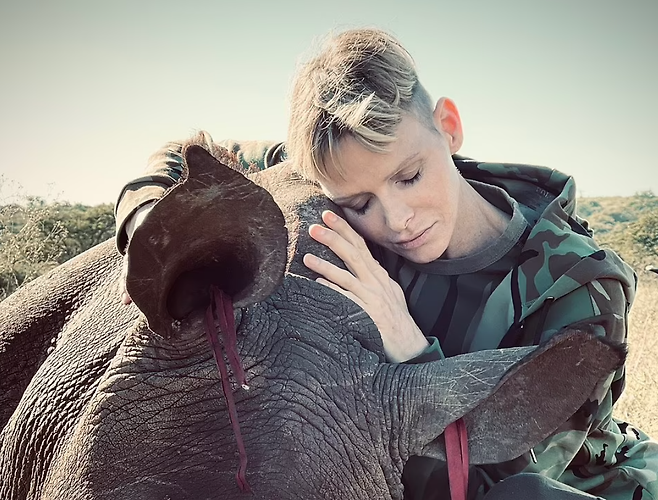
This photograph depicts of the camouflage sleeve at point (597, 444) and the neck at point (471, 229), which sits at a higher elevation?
the neck at point (471, 229)

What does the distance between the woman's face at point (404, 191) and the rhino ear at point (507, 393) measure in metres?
0.94

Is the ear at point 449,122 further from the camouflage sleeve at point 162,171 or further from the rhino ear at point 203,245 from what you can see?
the rhino ear at point 203,245

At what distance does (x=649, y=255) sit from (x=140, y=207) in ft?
71.7

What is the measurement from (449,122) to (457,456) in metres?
1.76

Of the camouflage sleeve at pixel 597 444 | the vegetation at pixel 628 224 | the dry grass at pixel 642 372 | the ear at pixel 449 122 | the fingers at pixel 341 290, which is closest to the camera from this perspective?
the fingers at pixel 341 290

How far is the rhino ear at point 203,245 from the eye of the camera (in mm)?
1522

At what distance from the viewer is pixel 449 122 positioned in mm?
3484

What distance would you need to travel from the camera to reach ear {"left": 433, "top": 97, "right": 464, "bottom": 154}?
3.43 metres

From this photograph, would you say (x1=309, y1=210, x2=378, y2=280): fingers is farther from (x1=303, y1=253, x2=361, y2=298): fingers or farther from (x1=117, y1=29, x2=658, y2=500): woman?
(x1=303, y1=253, x2=361, y2=298): fingers

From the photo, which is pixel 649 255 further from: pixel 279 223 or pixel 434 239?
pixel 279 223

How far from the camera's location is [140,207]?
271 cm

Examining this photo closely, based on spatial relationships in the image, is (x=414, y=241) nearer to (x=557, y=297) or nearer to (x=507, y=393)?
(x=557, y=297)

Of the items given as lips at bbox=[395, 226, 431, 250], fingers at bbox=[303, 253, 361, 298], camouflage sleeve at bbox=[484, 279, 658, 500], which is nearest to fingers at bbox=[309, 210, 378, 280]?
fingers at bbox=[303, 253, 361, 298]

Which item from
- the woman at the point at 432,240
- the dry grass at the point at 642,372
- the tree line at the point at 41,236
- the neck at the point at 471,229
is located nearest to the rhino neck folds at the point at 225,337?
the woman at the point at 432,240
